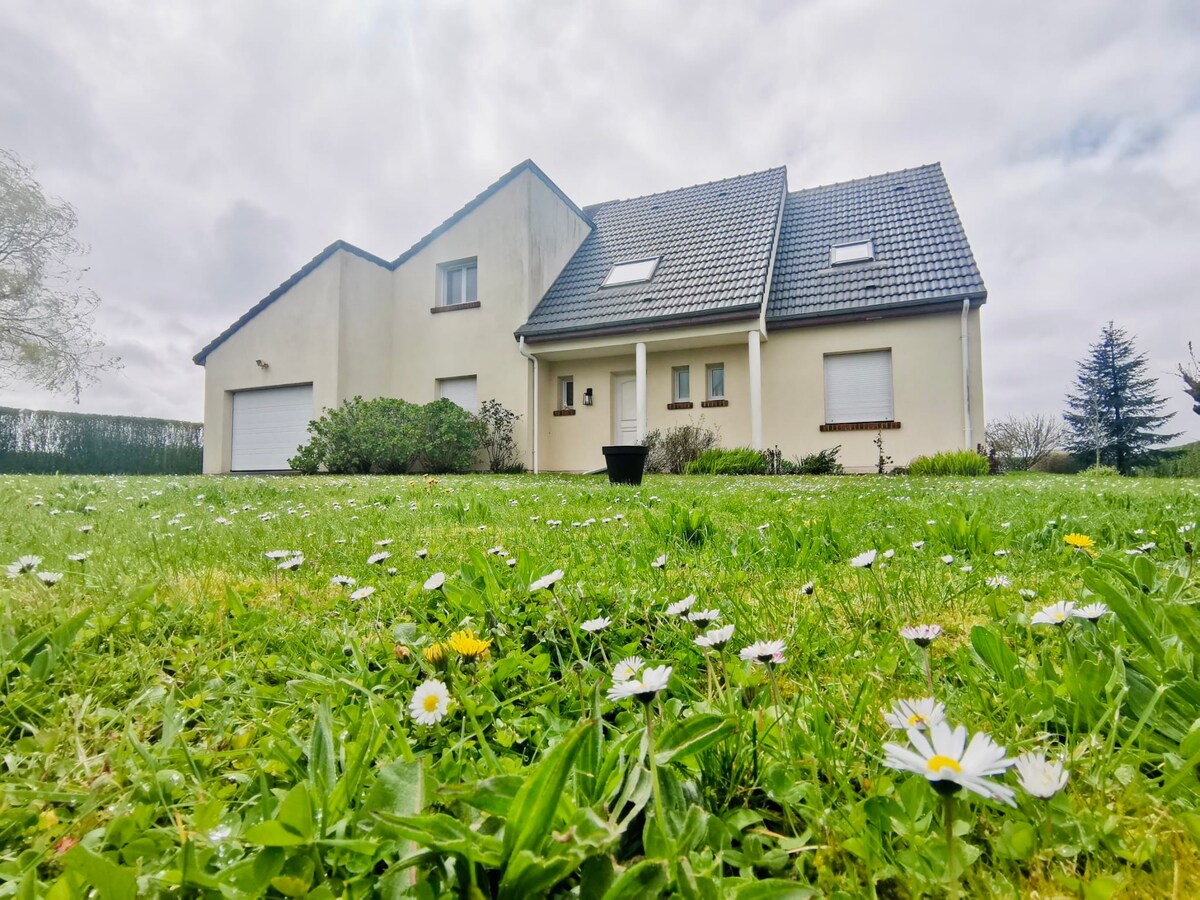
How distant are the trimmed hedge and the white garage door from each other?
363 cm

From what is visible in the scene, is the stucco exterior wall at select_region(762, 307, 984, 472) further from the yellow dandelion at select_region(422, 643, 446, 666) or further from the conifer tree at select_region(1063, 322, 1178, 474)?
the conifer tree at select_region(1063, 322, 1178, 474)

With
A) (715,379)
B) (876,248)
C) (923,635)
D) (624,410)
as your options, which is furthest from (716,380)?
(923,635)

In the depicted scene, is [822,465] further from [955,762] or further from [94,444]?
[94,444]

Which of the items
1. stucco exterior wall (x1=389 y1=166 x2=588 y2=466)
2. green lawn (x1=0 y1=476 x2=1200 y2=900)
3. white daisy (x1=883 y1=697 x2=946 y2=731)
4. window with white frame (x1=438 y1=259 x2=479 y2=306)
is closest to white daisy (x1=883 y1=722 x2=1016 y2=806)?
green lawn (x1=0 y1=476 x2=1200 y2=900)

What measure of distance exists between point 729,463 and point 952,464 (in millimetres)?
3705

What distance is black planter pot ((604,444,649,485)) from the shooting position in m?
6.19

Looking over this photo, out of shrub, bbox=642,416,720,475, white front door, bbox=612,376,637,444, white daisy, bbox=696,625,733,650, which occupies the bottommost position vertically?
white daisy, bbox=696,625,733,650

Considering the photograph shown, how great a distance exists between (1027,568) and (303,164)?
1615 cm

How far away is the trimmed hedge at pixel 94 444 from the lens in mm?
15227

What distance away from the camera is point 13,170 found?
55.2 feet

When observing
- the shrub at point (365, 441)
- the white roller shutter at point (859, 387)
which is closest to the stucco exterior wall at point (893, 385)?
the white roller shutter at point (859, 387)

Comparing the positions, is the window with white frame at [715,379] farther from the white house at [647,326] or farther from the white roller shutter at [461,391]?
the white roller shutter at [461,391]

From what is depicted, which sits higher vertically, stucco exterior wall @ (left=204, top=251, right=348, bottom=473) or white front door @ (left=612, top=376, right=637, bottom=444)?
stucco exterior wall @ (left=204, top=251, right=348, bottom=473)

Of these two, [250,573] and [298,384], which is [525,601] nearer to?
[250,573]
